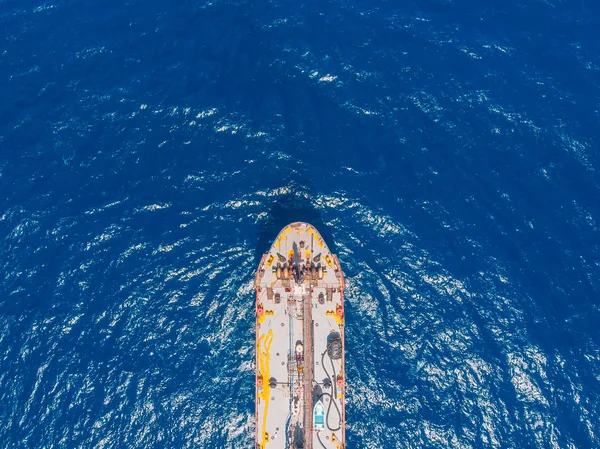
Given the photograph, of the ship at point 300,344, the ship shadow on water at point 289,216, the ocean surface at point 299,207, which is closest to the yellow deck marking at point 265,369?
the ship at point 300,344

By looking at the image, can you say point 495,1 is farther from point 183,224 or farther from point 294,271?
point 183,224

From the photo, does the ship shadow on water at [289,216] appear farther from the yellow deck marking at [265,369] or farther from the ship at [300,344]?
the yellow deck marking at [265,369]

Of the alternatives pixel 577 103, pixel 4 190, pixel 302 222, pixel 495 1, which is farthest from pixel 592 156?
pixel 4 190

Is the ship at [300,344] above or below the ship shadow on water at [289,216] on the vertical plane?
below

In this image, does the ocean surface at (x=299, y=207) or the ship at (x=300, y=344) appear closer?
the ship at (x=300, y=344)

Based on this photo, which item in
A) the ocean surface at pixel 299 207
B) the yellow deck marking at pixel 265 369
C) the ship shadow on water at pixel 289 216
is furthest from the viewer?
the ship shadow on water at pixel 289 216

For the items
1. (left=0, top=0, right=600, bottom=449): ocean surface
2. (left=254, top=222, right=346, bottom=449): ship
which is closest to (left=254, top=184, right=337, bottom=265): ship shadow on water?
(left=0, top=0, right=600, bottom=449): ocean surface

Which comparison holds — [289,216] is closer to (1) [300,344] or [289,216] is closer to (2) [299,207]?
(2) [299,207]

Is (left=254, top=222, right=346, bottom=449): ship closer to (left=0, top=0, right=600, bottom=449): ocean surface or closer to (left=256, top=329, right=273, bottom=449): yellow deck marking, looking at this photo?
(left=256, top=329, right=273, bottom=449): yellow deck marking
